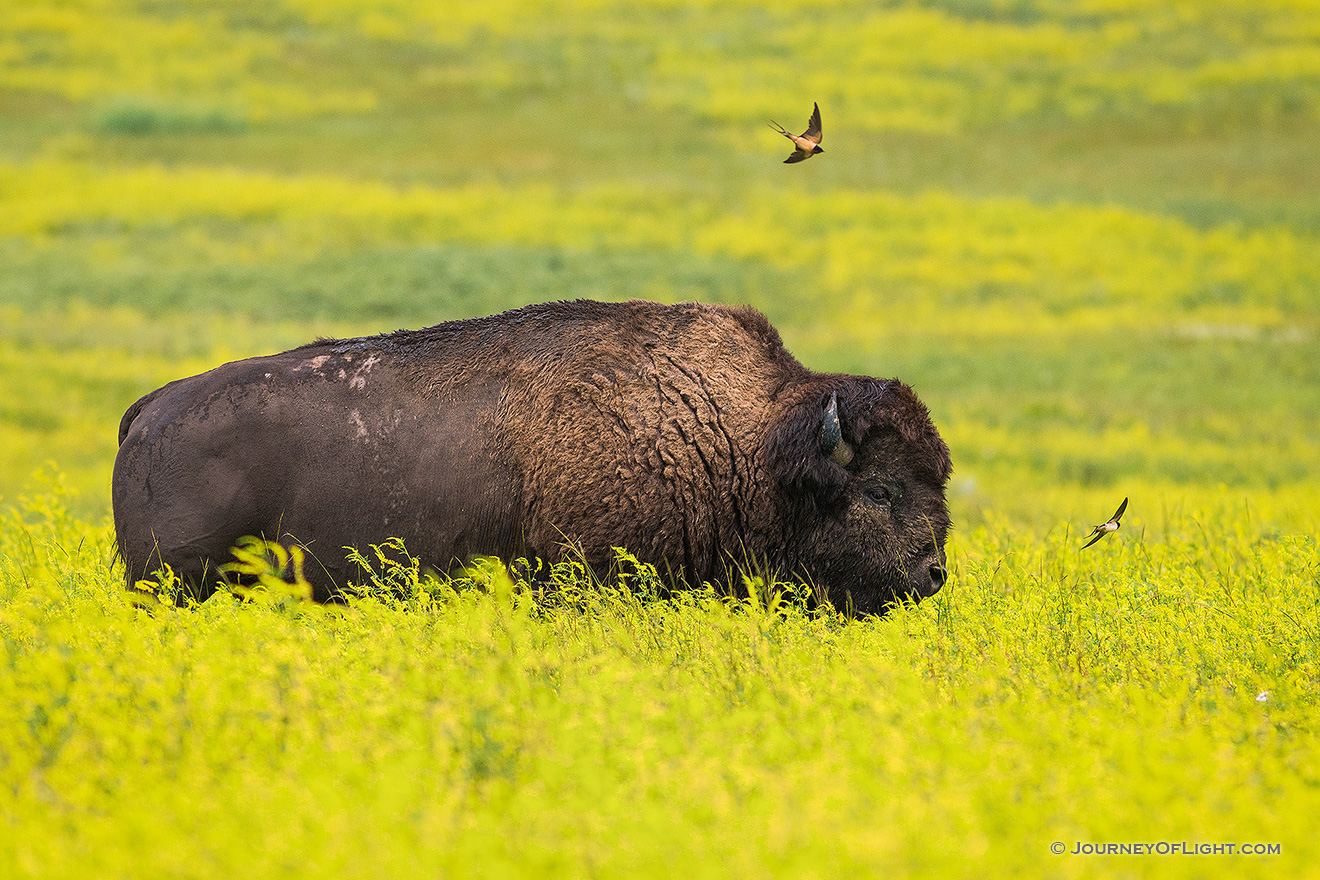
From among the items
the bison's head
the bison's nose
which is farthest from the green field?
the bison's head

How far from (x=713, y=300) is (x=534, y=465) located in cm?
2148

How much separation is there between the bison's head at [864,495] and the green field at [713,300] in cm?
31

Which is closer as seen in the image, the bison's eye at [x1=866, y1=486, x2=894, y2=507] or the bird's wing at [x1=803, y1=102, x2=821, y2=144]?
the bison's eye at [x1=866, y1=486, x2=894, y2=507]

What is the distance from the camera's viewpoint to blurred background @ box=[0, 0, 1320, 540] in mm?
19594

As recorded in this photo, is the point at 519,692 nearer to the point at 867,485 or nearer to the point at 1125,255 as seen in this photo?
the point at 867,485

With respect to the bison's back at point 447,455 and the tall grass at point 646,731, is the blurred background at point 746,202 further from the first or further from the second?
the tall grass at point 646,731

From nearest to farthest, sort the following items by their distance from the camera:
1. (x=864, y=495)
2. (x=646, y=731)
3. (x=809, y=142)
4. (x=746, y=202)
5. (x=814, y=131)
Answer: (x=646, y=731) → (x=864, y=495) → (x=809, y=142) → (x=814, y=131) → (x=746, y=202)

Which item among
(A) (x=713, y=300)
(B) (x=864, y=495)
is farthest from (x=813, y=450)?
(A) (x=713, y=300)

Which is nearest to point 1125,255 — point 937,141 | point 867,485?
point 937,141

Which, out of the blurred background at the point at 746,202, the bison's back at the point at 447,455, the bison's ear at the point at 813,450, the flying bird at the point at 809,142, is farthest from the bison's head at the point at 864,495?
the blurred background at the point at 746,202

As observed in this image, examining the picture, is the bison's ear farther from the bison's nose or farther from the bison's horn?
the bison's nose

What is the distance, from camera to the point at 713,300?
28188 millimetres

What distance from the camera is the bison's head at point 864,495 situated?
23.3ft

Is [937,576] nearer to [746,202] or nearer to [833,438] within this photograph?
[833,438]
